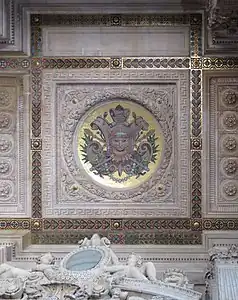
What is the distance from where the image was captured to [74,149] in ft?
25.3

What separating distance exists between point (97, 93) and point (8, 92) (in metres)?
1.26

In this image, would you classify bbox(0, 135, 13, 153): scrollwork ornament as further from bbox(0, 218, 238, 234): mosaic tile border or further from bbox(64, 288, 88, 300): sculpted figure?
bbox(64, 288, 88, 300): sculpted figure

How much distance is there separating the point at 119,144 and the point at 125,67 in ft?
3.54

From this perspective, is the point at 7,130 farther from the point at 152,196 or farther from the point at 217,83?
the point at 217,83

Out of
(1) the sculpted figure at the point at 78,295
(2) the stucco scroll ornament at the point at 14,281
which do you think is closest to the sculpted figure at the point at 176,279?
(1) the sculpted figure at the point at 78,295

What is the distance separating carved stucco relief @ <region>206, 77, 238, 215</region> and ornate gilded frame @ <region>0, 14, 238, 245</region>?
16 centimetres

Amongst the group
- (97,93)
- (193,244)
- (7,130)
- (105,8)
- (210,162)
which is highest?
(105,8)

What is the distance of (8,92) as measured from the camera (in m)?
7.71

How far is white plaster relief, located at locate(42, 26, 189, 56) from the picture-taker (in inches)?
298

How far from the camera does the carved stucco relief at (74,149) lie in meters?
7.62

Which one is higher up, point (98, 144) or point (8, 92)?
point (8, 92)

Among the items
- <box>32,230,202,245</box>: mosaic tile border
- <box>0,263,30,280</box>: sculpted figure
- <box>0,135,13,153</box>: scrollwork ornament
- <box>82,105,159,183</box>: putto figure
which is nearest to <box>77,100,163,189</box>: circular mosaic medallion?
<box>82,105,159,183</box>: putto figure

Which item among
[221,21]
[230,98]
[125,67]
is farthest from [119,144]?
[221,21]

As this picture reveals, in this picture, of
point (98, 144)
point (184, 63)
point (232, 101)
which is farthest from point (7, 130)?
point (232, 101)
